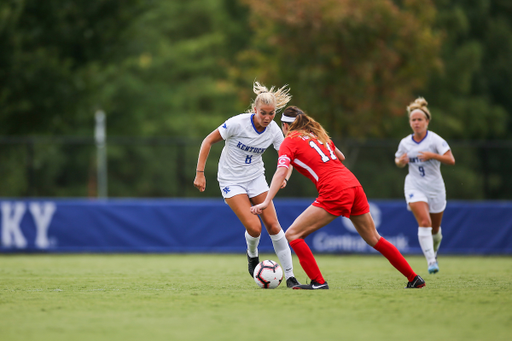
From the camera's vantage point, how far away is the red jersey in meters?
6.05

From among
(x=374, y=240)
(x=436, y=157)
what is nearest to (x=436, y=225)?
(x=436, y=157)

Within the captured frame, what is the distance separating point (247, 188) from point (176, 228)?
6581mm

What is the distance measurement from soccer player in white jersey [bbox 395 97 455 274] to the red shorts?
8.32 feet

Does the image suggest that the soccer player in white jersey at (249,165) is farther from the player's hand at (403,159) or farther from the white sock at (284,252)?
the player's hand at (403,159)

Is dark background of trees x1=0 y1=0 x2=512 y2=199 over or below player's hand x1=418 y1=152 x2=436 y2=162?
over

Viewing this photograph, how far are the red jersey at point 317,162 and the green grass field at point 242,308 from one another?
1083 mm

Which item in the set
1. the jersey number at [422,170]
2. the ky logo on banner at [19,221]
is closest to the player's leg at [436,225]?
the jersey number at [422,170]

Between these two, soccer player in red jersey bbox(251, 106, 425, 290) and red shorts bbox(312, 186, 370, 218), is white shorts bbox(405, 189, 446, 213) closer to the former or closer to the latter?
soccer player in red jersey bbox(251, 106, 425, 290)

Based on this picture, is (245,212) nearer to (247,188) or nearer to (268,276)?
(247,188)

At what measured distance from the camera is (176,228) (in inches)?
522

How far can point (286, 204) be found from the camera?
13.2 metres

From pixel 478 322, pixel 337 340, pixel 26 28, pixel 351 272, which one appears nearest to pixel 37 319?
pixel 337 340

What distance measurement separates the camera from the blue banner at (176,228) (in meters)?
13.1

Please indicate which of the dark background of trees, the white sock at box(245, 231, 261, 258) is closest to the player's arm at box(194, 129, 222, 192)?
the white sock at box(245, 231, 261, 258)
